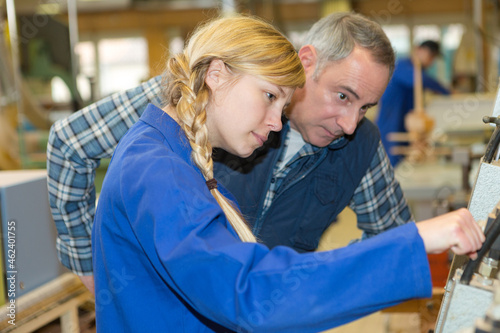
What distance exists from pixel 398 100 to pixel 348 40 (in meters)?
3.17

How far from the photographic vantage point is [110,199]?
2.58 feet

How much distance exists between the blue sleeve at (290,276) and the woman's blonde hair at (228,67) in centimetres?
16

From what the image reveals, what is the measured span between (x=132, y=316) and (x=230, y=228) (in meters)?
0.20

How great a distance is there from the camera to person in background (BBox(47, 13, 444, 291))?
4.31 ft

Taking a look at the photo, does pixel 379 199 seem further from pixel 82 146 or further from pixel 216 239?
Result: pixel 216 239

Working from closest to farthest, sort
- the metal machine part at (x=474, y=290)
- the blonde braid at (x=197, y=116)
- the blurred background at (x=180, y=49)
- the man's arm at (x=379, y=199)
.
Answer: the metal machine part at (x=474, y=290), the blonde braid at (x=197, y=116), the man's arm at (x=379, y=199), the blurred background at (x=180, y=49)

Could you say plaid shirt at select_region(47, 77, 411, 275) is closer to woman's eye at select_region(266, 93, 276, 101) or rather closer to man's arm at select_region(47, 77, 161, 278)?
man's arm at select_region(47, 77, 161, 278)

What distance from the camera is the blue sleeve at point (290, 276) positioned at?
0.66 m

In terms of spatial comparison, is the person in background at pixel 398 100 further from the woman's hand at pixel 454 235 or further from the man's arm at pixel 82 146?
the woman's hand at pixel 454 235

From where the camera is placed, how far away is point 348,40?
52.3 inches

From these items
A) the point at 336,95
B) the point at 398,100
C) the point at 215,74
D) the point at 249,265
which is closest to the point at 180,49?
the point at 215,74

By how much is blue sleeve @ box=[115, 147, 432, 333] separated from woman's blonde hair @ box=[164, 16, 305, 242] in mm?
162

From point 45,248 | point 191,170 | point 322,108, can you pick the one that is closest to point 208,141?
point 191,170

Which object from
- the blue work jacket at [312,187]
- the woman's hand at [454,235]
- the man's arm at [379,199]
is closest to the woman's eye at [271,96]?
the woman's hand at [454,235]
